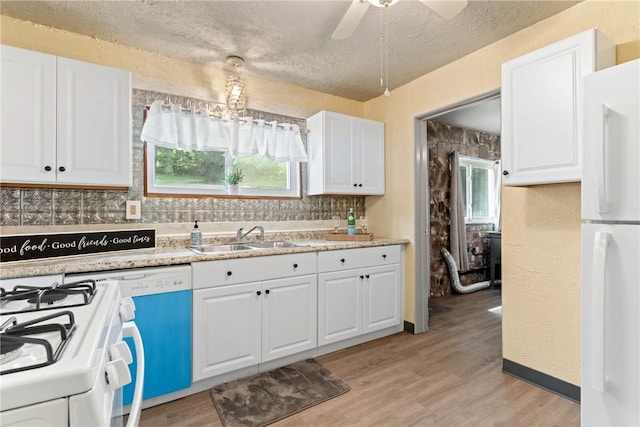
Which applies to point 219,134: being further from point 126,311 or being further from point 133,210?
point 126,311

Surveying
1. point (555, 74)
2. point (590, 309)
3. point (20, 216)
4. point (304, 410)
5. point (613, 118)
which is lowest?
point (304, 410)

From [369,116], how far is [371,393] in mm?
2659

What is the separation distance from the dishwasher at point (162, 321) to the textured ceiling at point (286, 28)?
1552mm

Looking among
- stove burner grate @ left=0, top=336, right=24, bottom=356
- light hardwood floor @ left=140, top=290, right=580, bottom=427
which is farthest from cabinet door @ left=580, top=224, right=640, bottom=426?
stove burner grate @ left=0, top=336, right=24, bottom=356

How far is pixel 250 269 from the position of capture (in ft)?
6.95

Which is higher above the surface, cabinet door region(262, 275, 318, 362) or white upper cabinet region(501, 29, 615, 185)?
white upper cabinet region(501, 29, 615, 185)

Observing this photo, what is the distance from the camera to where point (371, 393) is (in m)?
1.97

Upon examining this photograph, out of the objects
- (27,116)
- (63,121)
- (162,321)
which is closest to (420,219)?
(162,321)

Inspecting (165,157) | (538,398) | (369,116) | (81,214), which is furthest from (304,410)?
(369,116)

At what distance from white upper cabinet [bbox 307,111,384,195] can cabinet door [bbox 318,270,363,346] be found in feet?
2.71

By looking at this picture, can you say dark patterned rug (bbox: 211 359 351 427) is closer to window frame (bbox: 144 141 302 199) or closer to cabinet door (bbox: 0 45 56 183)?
window frame (bbox: 144 141 302 199)

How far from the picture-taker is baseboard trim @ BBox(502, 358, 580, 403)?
73.7 inches

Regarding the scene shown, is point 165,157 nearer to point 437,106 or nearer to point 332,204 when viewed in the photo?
point 332,204

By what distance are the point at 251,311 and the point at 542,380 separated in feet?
6.39
